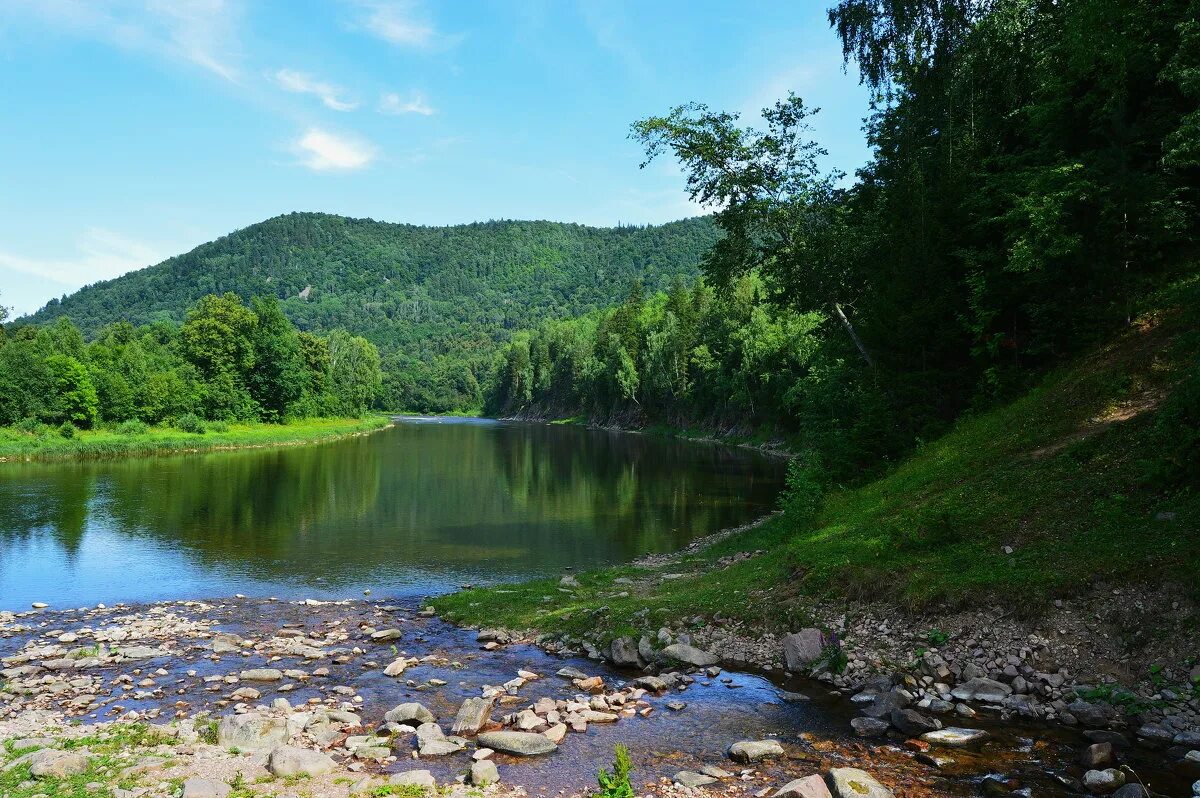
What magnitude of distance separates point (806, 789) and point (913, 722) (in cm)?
374

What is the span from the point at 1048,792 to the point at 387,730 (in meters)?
10.8

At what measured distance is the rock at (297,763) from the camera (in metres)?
11.2

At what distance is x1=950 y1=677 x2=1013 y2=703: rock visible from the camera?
13531 mm

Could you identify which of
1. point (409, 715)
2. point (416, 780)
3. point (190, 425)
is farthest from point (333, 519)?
point (190, 425)

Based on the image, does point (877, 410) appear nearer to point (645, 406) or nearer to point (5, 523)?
point (5, 523)

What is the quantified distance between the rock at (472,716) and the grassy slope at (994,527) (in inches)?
205

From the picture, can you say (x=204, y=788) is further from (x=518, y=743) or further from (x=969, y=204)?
(x=969, y=204)

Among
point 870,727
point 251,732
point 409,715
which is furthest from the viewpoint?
point 409,715

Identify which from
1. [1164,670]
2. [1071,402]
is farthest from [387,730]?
[1071,402]

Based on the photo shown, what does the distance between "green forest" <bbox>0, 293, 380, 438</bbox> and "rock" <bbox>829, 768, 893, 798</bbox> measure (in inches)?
3416

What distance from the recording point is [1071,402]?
21.7 m

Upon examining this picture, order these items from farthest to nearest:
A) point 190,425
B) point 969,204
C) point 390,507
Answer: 1. point 190,425
2. point 390,507
3. point 969,204

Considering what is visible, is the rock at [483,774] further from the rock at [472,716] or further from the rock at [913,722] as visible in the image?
the rock at [913,722]

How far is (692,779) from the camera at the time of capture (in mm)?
11195
